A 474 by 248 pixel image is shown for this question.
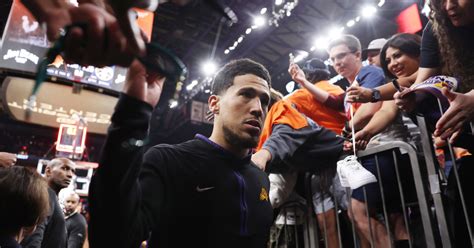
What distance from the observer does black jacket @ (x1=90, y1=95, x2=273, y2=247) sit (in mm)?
902

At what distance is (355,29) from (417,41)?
17.1 feet

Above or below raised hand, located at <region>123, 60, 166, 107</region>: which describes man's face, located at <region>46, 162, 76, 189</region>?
above

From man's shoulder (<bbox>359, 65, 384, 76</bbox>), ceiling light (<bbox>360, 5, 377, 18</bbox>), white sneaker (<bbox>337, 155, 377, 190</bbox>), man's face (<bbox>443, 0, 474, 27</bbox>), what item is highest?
ceiling light (<bbox>360, 5, 377, 18</bbox>)

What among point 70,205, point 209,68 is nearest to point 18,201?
point 70,205

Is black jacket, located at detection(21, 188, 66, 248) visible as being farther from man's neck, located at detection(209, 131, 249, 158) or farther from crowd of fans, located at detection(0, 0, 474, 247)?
man's neck, located at detection(209, 131, 249, 158)

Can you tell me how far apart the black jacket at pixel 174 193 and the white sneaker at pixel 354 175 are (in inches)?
25.3

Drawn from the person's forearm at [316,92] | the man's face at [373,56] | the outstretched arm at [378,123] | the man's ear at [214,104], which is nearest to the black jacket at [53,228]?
the man's ear at [214,104]

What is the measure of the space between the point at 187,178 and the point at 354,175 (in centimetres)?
124

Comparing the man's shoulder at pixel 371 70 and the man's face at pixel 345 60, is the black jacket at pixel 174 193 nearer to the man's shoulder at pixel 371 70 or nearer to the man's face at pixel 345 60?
the man's shoulder at pixel 371 70

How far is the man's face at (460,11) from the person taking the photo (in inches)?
71.0

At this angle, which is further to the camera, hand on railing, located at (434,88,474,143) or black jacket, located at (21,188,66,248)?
black jacket, located at (21,188,66,248)

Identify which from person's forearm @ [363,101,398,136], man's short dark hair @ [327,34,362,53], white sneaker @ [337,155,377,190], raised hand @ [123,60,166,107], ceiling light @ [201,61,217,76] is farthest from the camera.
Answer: ceiling light @ [201,61,217,76]

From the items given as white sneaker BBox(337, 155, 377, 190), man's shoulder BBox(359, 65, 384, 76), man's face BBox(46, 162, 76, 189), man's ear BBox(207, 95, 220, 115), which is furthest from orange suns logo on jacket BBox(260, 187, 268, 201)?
man's face BBox(46, 162, 76, 189)

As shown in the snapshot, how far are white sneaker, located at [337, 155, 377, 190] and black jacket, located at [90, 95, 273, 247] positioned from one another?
642 millimetres
